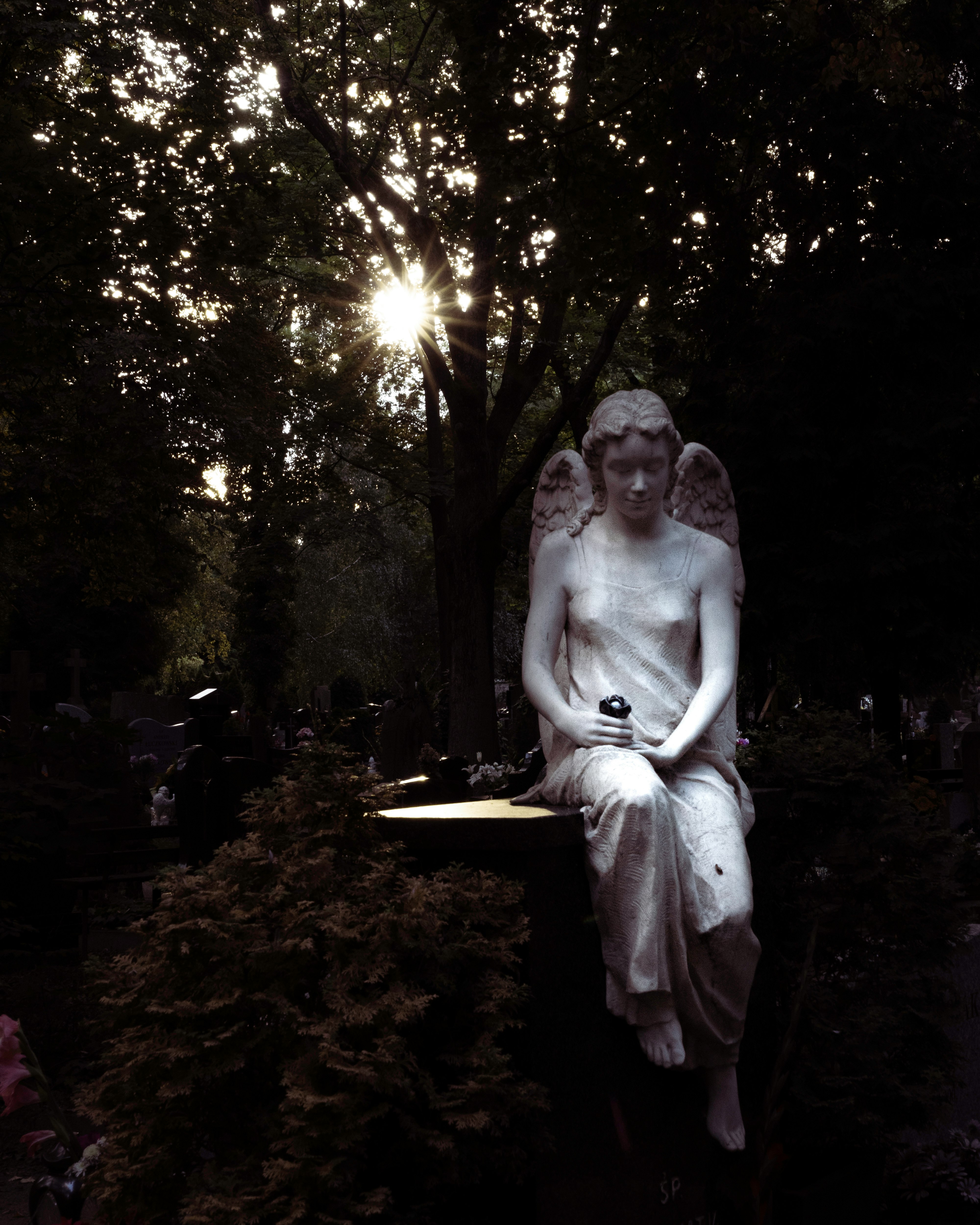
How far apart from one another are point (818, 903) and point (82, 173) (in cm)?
718

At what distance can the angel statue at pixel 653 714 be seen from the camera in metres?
3.70

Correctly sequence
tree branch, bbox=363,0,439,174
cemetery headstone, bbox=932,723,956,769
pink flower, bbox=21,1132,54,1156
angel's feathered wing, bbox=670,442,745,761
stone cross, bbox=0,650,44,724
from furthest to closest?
cemetery headstone, bbox=932,723,956,769 → stone cross, bbox=0,650,44,724 → tree branch, bbox=363,0,439,174 → angel's feathered wing, bbox=670,442,745,761 → pink flower, bbox=21,1132,54,1156

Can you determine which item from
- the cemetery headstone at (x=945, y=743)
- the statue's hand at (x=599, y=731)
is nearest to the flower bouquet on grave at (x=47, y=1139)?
the statue's hand at (x=599, y=731)

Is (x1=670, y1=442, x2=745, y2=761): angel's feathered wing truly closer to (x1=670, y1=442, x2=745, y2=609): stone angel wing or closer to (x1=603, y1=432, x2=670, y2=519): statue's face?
(x1=670, y1=442, x2=745, y2=609): stone angel wing

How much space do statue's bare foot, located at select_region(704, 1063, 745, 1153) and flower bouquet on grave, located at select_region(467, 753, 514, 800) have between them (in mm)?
4281

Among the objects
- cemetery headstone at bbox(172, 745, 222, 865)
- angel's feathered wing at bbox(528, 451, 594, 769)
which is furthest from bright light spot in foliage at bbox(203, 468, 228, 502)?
angel's feathered wing at bbox(528, 451, 594, 769)

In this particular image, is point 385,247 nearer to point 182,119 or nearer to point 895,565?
point 182,119

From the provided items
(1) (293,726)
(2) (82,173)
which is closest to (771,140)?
(2) (82,173)

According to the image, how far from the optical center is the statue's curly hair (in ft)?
14.0

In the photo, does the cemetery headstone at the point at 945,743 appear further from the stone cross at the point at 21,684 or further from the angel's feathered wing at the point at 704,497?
the angel's feathered wing at the point at 704,497

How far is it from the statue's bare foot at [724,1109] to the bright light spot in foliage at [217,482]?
10646mm

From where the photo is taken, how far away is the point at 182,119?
29.6ft

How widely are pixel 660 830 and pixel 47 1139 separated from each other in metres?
1.84

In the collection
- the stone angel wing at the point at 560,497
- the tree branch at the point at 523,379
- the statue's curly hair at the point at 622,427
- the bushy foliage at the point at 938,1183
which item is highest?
the tree branch at the point at 523,379
